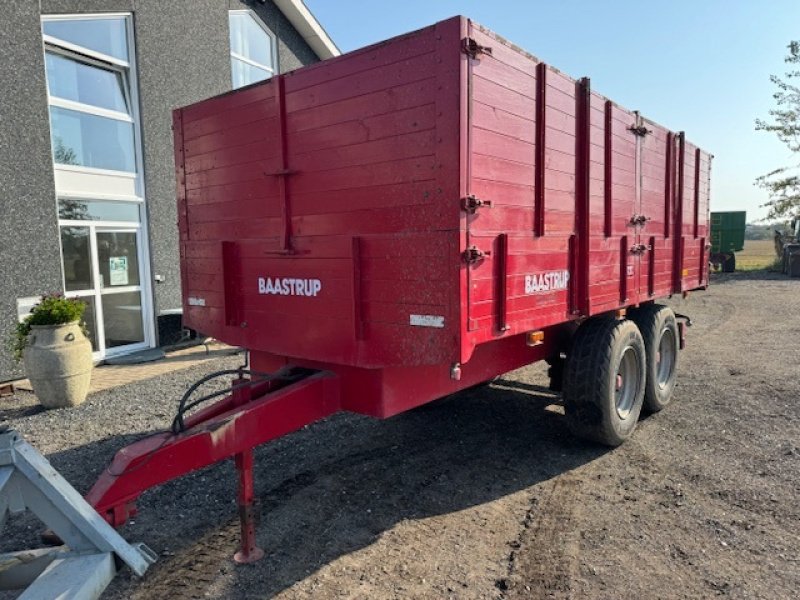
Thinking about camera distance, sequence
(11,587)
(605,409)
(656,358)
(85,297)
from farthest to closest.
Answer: (85,297) < (656,358) < (605,409) < (11,587)

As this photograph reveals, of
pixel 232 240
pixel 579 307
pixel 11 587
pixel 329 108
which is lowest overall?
pixel 11 587

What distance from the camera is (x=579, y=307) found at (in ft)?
14.5

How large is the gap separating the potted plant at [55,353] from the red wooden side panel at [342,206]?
321 cm

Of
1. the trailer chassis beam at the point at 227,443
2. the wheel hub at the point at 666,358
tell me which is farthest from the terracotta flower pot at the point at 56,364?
the wheel hub at the point at 666,358

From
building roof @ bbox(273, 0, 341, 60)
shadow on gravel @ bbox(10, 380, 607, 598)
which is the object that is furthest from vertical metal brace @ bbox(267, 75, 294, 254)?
building roof @ bbox(273, 0, 341, 60)

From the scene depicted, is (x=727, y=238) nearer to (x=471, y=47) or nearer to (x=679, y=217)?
(x=679, y=217)

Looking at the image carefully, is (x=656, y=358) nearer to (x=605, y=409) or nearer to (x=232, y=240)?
(x=605, y=409)

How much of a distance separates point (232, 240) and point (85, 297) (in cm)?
575

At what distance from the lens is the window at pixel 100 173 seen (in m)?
8.43

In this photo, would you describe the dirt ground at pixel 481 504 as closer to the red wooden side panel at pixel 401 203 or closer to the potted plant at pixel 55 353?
the potted plant at pixel 55 353

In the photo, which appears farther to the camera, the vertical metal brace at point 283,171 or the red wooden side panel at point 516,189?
the vertical metal brace at point 283,171

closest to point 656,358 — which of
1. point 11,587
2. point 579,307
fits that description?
point 579,307

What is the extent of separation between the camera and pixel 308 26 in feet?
43.5

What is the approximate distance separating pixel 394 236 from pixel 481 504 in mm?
2068
